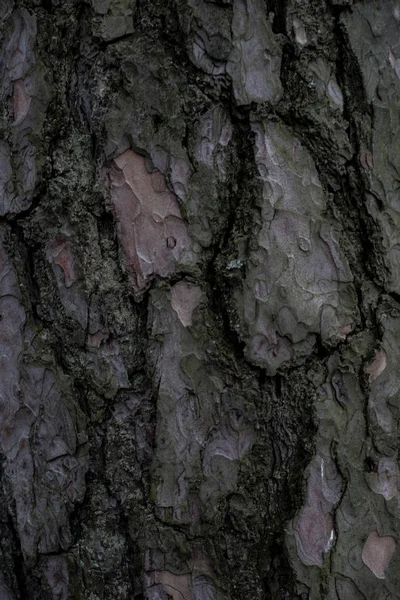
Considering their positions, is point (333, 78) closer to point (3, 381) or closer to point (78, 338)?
point (78, 338)

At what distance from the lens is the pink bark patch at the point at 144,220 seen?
97 centimetres

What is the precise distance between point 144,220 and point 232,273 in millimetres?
154

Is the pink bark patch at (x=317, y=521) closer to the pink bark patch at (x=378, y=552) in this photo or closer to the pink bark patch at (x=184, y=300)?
the pink bark patch at (x=378, y=552)

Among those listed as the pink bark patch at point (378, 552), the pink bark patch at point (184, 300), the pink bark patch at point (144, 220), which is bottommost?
the pink bark patch at point (378, 552)

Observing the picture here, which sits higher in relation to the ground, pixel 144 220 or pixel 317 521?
pixel 144 220

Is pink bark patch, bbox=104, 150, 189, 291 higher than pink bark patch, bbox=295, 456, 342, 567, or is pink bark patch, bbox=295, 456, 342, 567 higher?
pink bark patch, bbox=104, 150, 189, 291

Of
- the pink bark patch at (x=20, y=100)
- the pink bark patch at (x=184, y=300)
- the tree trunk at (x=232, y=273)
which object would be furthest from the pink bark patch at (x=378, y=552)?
the pink bark patch at (x=20, y=100)

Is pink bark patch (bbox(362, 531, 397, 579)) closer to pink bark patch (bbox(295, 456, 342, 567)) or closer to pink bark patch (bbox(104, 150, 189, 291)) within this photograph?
pink bark patch (bbox(295, 456, 342, 567))

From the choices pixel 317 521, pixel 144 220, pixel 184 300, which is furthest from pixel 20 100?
pixel 317 521

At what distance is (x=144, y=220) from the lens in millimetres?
972

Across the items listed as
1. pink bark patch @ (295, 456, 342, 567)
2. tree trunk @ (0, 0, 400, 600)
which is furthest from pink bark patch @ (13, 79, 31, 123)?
pink bark patch @ (295, 456, 342, 567)

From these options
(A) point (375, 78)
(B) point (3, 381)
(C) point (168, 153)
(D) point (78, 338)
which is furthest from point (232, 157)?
(B) point (3, 381)

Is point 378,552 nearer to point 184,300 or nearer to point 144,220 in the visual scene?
point 184,300

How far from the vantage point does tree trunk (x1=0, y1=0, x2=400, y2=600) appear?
0.96m
